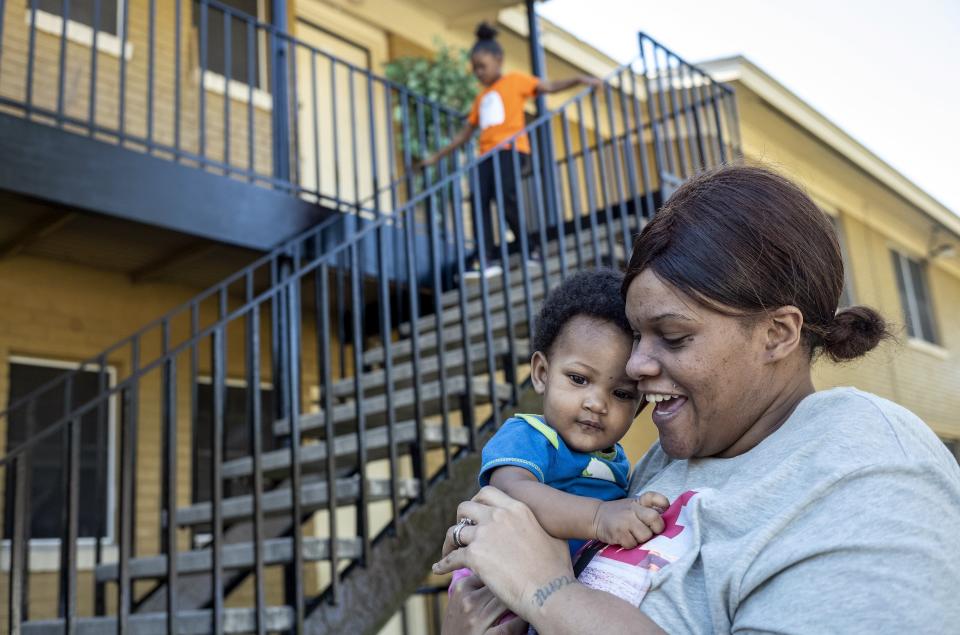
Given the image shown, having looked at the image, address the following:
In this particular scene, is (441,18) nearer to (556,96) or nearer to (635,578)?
(556,96)

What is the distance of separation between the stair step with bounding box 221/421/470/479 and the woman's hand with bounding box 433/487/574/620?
282 centimetres

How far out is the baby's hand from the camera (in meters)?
1.54

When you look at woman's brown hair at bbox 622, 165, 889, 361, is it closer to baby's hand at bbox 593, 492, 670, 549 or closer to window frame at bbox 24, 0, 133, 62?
baby's hand at bbox 593, 492, 670, 549

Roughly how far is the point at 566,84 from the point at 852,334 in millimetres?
5656

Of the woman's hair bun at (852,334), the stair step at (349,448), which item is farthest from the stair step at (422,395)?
the woman's hair bun at (852,334)

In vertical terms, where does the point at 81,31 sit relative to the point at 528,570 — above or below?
above

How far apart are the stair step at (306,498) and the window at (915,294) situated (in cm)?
1345

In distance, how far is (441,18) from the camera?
10.5m

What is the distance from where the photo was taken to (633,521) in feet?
5.14

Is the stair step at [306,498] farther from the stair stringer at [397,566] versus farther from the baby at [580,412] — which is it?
the baby at [580,412]

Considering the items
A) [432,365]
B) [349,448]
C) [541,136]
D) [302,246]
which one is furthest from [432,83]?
[349,448]

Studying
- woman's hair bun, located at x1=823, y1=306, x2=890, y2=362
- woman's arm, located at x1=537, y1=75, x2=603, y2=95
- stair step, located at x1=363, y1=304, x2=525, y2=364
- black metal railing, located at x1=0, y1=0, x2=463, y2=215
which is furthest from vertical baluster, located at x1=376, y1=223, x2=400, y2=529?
woman's hair bun, located at x1=823, y1=306, x2=890, y2=362

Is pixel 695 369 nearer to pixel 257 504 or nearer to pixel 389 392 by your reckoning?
pixel 257 504

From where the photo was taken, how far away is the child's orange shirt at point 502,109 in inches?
286
